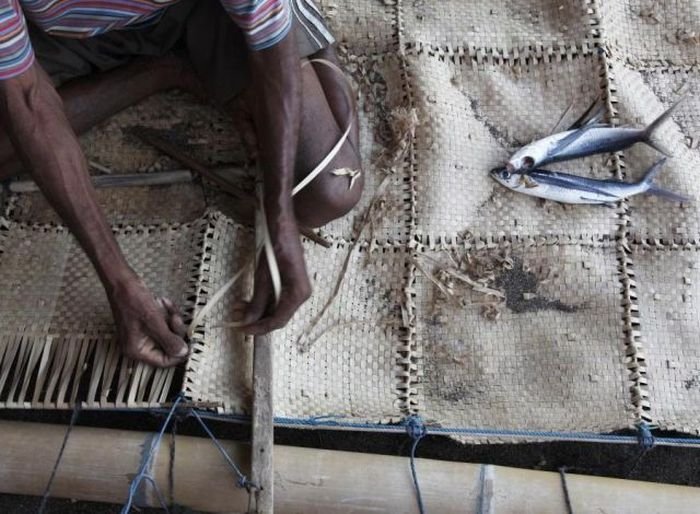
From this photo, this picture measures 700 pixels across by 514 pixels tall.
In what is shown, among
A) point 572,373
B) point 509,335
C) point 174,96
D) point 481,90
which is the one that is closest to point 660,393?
point 572,373

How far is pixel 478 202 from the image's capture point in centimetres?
161

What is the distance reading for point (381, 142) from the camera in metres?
1.68

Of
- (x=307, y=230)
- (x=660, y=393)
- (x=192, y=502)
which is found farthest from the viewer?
(x=307, y=230)

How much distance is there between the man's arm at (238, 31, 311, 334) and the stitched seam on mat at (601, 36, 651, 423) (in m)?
0.70

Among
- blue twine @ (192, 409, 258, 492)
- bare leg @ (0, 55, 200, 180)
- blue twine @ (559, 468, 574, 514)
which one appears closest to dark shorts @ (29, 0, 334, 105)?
bare leg @ (0, 55, 200, 180)

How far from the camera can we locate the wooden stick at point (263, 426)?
1.23m

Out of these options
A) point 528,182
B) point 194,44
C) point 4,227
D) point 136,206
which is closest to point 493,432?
point 528,182

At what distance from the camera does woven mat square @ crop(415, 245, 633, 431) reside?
1426 millimetres

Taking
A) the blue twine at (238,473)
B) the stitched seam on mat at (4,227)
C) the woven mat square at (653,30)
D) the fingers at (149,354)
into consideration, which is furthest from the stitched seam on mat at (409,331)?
the stitched seam on mat at (4,227)

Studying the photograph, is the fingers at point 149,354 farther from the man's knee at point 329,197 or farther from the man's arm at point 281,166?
the man's knee at point 329,197

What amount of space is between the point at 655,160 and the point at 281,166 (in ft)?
3.03

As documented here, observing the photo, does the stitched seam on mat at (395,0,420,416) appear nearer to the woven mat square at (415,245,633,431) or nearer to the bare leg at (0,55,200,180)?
the woven mat square at (415,245,633,431)

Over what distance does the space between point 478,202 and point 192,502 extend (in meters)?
0.89

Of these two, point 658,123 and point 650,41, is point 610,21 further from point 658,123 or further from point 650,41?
point 658,123
